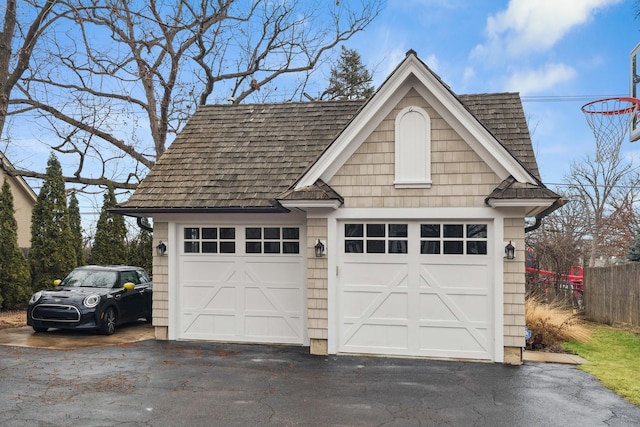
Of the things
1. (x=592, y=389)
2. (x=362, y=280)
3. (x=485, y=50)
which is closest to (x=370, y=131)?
(x=362, y=280)

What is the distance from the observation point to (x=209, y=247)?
10094 mm

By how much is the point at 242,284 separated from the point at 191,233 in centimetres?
147

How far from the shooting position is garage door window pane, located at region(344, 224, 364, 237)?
8.91m

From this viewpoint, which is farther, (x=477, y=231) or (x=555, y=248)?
(x=555, y=248)

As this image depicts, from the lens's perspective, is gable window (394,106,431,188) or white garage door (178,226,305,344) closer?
gable window (394,106,431,188)

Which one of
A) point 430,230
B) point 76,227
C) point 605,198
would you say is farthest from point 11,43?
point 605,198

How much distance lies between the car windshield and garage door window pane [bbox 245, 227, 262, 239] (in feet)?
12.7

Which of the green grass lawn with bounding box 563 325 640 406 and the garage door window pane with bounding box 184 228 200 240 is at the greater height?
the garage door window pane with bounding box 184 228 200 240

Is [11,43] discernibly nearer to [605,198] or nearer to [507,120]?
[507,120]

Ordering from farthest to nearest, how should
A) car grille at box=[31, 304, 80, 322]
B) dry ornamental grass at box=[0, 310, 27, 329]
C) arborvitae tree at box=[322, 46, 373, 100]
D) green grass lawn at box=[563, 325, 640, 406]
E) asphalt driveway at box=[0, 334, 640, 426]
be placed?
arborvitae tree at box=[322, 46, 373, 100], dry ornamental grass at box=[0, 310, 27, 329], car grille at box=[31, 304, 80, 322], green grass lawn at box=[563, 325, 640, 406], asphalt driveway at box=[0, 334, 640, 426]

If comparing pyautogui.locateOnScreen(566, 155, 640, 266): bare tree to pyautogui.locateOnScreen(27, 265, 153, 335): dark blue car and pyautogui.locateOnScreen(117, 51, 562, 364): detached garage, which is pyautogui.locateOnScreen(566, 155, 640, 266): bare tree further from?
pyautogui.locateOnScreen(27, 265, 153, 335): dark blue car

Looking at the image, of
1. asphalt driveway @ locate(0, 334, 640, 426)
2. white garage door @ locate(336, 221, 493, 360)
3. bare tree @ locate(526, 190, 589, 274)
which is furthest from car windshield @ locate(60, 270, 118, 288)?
bare tree @ locate(526, 190, 589, 274)

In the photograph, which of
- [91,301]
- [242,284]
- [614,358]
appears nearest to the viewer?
[614,358]

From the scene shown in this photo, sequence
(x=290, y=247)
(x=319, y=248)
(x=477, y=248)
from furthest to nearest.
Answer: (x=290, y=247)
(x=319, y=248)
(x=477, y=248)
